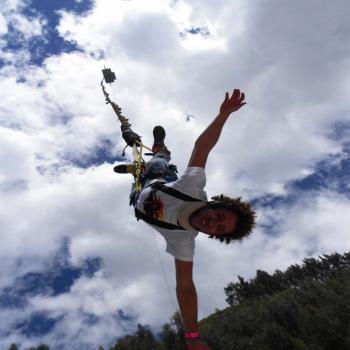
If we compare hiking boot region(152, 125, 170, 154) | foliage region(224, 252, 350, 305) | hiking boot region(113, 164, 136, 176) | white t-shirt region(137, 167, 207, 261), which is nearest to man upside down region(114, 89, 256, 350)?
white t-shirt region(137, 167, 207, 261)

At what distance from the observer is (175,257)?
4578 millimetres

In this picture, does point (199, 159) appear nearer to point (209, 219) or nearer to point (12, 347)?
point (209, 219)

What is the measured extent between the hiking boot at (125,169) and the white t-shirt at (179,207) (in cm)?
90

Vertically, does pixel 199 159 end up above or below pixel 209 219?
above

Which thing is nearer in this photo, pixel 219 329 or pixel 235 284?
pixel 219 329

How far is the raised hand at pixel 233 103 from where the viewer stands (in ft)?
13.3

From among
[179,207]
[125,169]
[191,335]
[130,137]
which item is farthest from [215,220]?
[130,137]

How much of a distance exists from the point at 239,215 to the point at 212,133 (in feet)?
3.36

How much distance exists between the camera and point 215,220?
13.7 ft

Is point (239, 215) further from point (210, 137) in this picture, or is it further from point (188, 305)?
point (188, 305)

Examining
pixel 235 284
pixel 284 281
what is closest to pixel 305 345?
pixel 235 284

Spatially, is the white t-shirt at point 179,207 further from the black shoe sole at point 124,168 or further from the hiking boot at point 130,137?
the hiking boot at point 130,137

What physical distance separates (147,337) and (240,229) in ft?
105

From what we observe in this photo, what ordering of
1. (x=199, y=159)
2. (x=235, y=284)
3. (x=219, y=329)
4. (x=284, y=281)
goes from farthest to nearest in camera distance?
1. (x=284, y=281)
2. (x=235, y=284)
3. (x=219, y=329)
4. (x=199, y=159)
